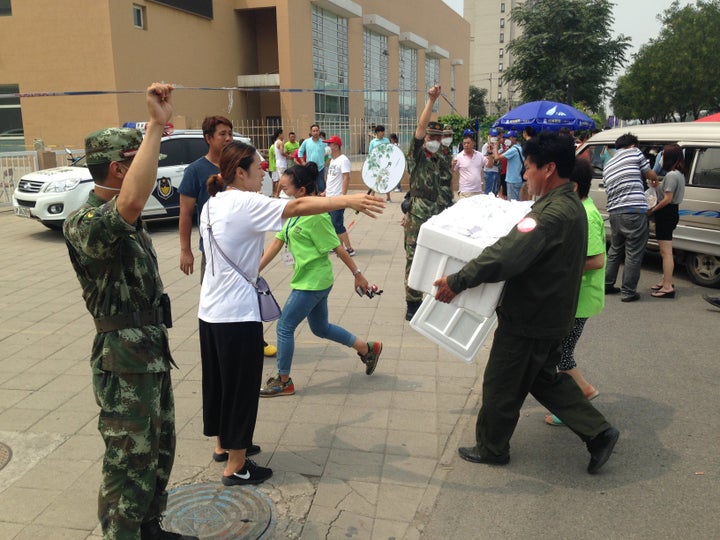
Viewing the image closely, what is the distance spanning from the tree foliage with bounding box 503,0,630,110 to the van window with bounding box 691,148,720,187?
26.4 m

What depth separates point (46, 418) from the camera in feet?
14.1

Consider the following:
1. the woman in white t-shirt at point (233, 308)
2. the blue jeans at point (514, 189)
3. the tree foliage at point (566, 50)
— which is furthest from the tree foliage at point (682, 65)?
the woman in white t-shirt at point (233, 308)

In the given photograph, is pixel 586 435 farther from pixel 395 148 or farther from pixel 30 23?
pixel 30 23

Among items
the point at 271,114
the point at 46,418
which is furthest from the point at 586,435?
the point at 271,114

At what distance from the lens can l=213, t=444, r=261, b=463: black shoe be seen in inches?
146

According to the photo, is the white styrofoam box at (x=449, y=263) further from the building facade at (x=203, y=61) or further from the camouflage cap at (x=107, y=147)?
the building facade at (x=203, y=61)

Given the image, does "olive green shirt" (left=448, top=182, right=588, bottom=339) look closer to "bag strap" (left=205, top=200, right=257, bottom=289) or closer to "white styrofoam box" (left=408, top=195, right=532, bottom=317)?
"white styrofoam box" (left=408, top=195, right=532, bottom=317)

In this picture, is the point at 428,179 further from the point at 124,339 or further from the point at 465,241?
the point at 124,339

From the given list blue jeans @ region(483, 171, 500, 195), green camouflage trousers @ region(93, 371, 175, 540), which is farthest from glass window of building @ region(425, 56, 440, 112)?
green camouflage trousers @ region(93, 371, 175, 540)

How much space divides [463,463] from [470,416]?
63cm

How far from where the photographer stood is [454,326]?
3719 mm

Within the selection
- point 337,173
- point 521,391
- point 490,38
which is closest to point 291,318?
point 521,391

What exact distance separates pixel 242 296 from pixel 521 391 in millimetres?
1665

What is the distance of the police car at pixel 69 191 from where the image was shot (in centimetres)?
1058
